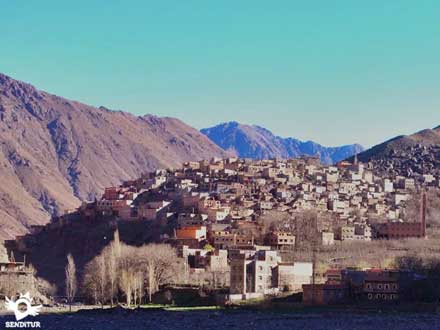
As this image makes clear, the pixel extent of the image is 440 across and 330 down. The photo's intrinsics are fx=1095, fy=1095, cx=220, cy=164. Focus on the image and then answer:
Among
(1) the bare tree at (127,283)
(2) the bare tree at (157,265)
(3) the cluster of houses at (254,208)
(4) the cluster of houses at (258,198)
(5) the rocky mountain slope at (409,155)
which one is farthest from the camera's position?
(5) the rocky mountain slope at (409,155)

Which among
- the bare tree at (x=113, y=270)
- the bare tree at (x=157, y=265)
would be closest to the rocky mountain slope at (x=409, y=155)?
the bare tree at (x=157, y=265)

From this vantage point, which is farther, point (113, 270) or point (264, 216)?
point (264, 216)

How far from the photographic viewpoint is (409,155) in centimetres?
16662

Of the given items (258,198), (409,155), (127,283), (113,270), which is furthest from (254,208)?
(409,155)

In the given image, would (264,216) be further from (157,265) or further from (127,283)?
(127,283)

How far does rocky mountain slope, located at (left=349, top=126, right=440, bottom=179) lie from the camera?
15525 cm

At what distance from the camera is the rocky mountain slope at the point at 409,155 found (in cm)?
15525

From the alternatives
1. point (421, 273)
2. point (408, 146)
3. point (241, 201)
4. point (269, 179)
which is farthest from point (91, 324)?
point (408, 146)

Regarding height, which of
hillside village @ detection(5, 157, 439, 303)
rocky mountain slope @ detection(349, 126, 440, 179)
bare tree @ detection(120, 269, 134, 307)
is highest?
rocky mountain slope @ detection(349, 126, 440, 179)

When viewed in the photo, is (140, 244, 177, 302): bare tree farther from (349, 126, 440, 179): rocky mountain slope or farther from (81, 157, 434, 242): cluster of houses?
(349, 126, 440, 179): rocky mountain slope

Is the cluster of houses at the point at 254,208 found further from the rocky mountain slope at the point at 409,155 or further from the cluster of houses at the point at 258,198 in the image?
the rocky mountain slope at the point at 409,155

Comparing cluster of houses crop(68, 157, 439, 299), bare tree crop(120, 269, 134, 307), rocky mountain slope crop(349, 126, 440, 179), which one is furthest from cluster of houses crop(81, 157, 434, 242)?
bare tree crop(120, 269, 134, 307)

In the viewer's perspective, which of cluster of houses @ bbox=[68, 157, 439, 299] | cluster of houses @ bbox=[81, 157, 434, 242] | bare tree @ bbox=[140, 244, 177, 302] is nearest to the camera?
bare tree @ bbox=[140, 244, 177, 302]

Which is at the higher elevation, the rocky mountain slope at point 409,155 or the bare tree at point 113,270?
the rocky mountain slope at point 409,155
